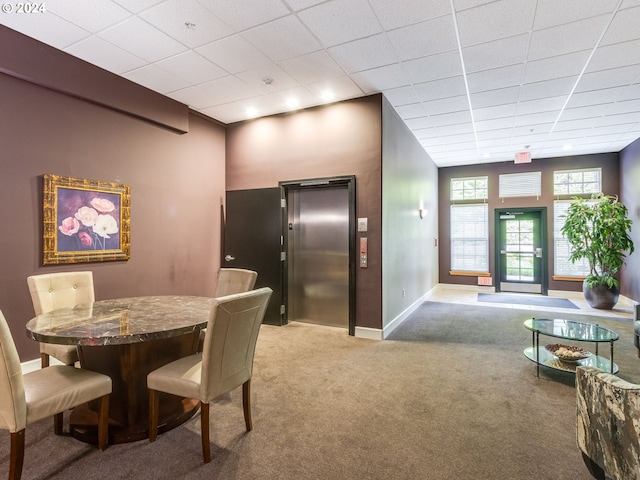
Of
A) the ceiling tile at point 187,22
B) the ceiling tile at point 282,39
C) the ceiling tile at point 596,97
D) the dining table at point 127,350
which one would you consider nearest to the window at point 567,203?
the ceiling tile at point 596,97

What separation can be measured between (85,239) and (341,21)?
337 centimetres

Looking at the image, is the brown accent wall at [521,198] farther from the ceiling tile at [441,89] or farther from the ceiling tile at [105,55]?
the ceiling tile at [105,55]

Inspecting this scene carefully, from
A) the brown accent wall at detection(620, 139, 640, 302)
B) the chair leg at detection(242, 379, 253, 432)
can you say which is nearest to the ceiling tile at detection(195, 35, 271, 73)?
the chair leg at detection(242, 379, 253, 432)

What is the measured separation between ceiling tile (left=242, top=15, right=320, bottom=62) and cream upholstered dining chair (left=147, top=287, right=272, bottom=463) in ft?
7.82

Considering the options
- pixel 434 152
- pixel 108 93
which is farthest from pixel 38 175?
pixel 434 152

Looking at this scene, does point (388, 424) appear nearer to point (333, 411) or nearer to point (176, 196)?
point (333, 411)

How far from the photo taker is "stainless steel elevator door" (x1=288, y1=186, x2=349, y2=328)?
4.92 m

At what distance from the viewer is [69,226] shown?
3479mm

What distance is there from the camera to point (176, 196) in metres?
4.66

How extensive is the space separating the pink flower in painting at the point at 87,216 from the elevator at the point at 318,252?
95.0 inches

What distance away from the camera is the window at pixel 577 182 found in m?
7.36

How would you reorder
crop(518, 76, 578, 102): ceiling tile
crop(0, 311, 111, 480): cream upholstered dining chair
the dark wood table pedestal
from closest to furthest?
crop(0, 311, 111, 480): cream upholstered dining chair < the dark wood table pedestal < crop(518, 76, 578, 102): ceiling tile

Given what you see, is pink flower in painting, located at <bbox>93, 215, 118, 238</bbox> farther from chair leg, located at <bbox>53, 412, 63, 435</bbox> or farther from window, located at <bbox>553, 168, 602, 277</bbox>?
window, located at <bbox>553, 168, 602, 277</bbox>

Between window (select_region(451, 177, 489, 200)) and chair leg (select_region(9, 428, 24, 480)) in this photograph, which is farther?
window (select_region(451, 177, 489, 200))
